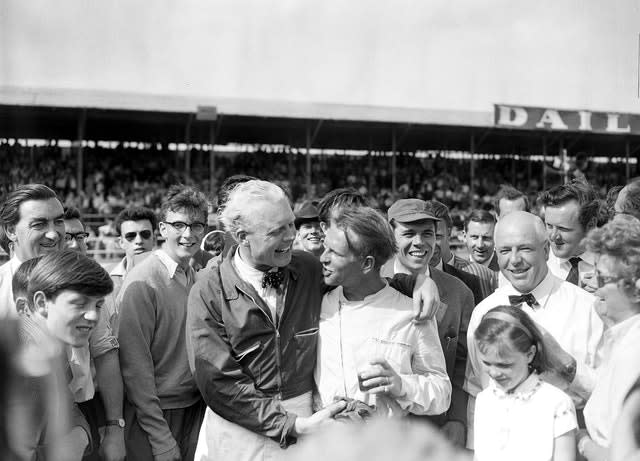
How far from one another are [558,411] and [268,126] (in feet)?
62.8

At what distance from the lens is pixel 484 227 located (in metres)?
5.35

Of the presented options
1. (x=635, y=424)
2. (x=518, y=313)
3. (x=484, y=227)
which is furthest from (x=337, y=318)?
(x=484, y=227)

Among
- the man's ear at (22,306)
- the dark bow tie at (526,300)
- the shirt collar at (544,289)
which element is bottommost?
the man's ear at (22,306)

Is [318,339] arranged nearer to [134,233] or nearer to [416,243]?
[416,243]

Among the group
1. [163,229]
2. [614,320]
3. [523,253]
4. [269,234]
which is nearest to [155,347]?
[163,229]

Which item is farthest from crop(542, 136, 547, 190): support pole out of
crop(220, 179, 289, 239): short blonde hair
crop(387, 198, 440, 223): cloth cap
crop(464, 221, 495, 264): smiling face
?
crop(220, 179, 289, 239): short blonde hair

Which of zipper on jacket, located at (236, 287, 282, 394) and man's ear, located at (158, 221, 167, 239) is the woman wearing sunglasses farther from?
man's ear, located at (158, 221, 167, 239)

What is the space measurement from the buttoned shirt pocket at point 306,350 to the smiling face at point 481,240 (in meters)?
2.81

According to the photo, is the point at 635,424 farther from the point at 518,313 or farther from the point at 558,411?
the point at 518,313

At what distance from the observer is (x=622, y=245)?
7.45 ft

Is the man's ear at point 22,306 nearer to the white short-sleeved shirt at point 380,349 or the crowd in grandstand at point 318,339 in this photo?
the crowd in grandstand at point 318,339

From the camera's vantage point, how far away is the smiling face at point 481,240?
5.30 m

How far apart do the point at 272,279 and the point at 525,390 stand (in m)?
1.14

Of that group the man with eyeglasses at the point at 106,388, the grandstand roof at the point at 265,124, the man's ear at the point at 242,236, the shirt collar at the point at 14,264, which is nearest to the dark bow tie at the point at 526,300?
the man's ear at the point at 242,236
